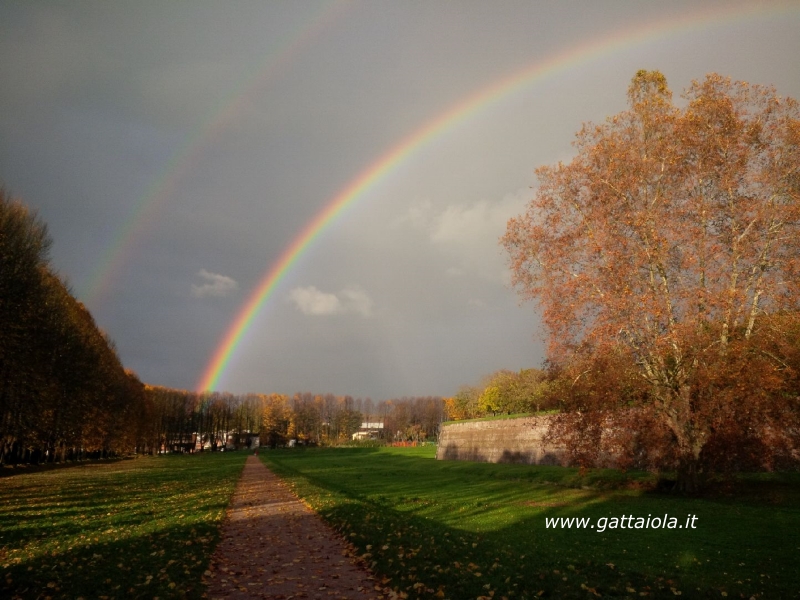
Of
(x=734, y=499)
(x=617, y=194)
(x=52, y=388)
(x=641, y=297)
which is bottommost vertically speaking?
(x=734, y=499)

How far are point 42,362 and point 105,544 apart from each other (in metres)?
35.2

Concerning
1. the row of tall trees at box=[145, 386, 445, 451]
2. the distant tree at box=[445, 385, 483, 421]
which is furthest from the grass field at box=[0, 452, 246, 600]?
the distant tree at box=[445, 385, 483, 421]

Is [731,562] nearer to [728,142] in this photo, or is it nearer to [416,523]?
[416,523]

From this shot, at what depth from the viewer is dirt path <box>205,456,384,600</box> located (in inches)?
361

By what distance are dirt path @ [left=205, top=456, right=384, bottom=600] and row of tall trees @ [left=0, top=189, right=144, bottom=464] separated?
2573 cm

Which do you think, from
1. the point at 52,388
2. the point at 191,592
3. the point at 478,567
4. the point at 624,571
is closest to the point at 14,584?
the point at 191,592

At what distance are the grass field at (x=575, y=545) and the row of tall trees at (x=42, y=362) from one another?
2483cm

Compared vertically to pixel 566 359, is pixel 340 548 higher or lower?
lower

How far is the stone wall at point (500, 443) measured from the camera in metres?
49.1

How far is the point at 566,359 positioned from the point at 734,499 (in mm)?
8252

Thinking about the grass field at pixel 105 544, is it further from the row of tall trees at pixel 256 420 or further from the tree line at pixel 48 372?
the row of tall trees at pixel 256 420

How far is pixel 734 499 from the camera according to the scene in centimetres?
2125

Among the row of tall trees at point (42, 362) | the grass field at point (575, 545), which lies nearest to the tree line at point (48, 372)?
the row of tall trees at point (42, 362)

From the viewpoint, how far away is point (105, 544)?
12758 mm
